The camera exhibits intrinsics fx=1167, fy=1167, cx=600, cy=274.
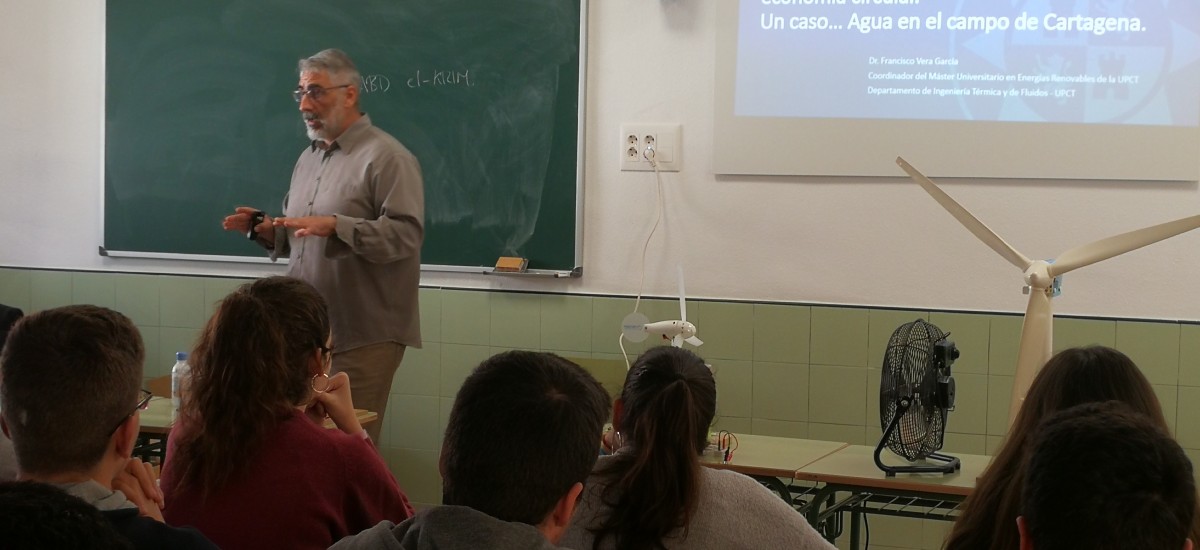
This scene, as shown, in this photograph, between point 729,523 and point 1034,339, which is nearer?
point 729,523

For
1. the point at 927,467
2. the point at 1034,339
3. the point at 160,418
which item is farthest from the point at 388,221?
the point at 1034,339

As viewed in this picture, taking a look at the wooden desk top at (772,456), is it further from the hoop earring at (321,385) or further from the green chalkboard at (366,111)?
the green chalkboard at (366,111)

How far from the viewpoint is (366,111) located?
518 cm

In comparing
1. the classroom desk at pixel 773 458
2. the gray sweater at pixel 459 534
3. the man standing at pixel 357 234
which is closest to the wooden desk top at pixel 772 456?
the classroom desk at pixel 773 458

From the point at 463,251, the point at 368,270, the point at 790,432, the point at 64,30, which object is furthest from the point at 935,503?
the point at 64,30

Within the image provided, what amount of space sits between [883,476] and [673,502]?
1433mm

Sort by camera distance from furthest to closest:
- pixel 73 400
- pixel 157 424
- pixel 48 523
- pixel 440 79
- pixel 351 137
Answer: pixel 440 79
pixel 351 137
pixel 157 424
pixel 73 400
pixel 48 523

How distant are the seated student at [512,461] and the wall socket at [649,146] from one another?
342cm

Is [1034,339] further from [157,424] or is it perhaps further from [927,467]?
[157,424]

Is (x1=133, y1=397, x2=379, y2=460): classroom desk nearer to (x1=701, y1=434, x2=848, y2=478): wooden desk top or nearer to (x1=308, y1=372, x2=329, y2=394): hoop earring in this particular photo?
(x1=308, y1=372, x2=329, y2=394): hoop earring

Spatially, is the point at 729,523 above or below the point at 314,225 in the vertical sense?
below

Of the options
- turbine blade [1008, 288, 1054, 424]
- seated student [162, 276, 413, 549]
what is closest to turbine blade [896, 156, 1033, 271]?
turbine blade [1008, 288, 1054, 424]

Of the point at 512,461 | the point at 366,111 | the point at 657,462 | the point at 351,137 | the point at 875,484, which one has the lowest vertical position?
the point at 875,484

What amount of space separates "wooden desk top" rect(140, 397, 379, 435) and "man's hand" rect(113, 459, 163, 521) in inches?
57.9
